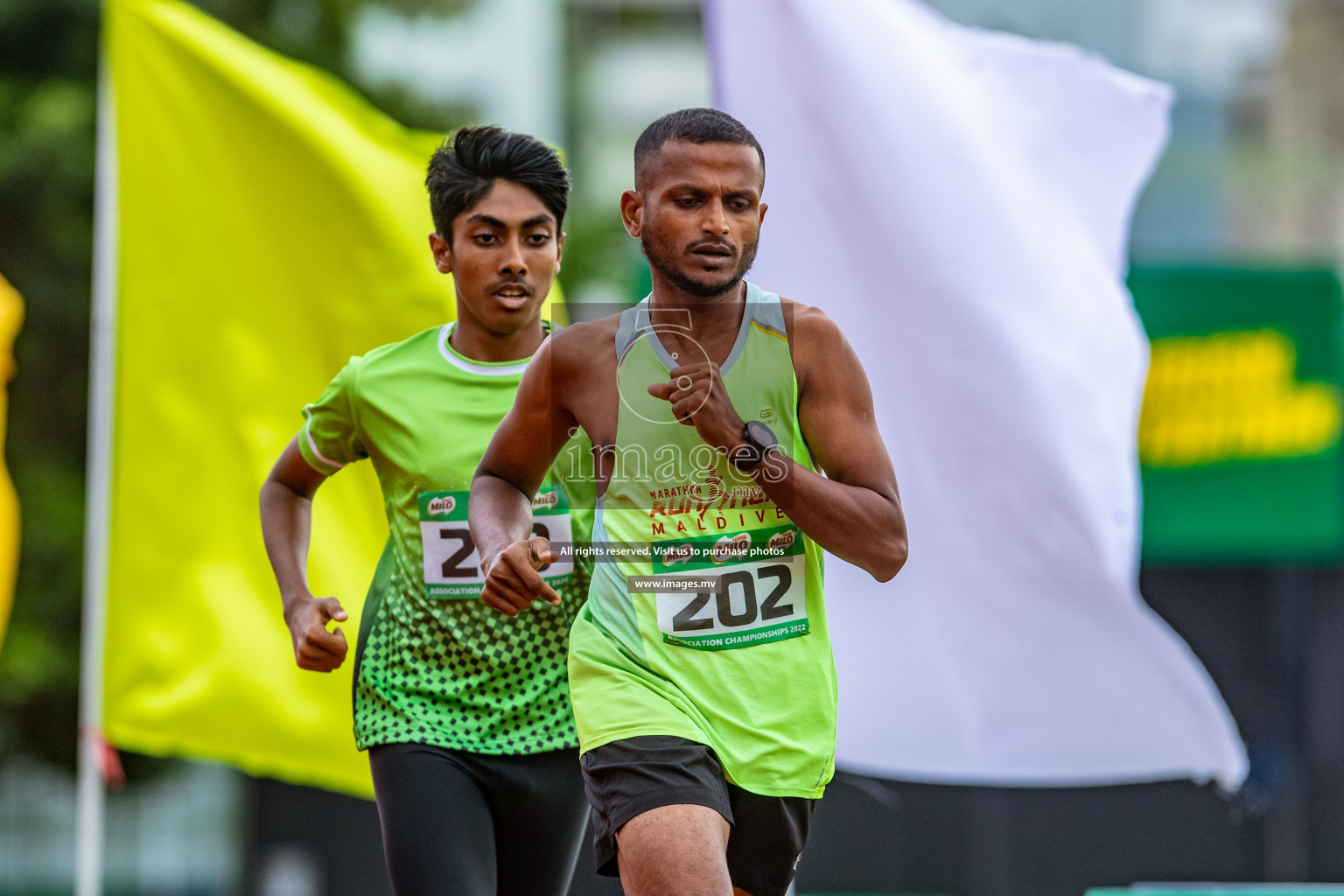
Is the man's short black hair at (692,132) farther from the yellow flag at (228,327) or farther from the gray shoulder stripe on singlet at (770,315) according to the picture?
the yellow flag at (228,327)

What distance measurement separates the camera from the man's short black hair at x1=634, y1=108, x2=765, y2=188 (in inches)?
119

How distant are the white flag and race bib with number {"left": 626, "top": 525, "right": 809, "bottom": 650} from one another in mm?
1707

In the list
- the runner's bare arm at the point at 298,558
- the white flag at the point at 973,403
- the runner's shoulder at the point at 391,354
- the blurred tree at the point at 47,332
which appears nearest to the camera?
the runner's bare arm at the point at 298,558

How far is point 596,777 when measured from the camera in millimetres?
3164

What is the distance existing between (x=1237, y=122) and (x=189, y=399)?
1307 cm

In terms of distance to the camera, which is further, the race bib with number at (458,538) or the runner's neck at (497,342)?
the runner's neck at (497,342)

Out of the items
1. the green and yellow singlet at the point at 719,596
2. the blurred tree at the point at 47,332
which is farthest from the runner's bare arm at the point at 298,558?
the blurred tree at the point at 47,332

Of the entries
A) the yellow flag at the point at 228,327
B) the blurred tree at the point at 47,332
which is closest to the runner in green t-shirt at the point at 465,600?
the yellow flag at the point at 228,327

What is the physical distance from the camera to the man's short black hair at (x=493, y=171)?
3736mm

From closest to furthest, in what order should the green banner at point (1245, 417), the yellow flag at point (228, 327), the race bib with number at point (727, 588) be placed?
the race bib with number at point (727, 588) < the yellow flag at point (228, 327) < the green banner at point (1245, 417)

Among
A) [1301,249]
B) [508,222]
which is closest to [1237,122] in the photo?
[1301,249]

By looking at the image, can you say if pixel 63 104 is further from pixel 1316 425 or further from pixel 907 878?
pixel 1316 425

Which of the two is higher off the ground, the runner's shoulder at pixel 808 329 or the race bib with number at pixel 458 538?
the runner's shoulder at pixel 808 329

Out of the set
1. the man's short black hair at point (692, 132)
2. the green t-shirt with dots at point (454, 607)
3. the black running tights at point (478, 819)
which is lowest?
the black running tights at point (478, 819)
